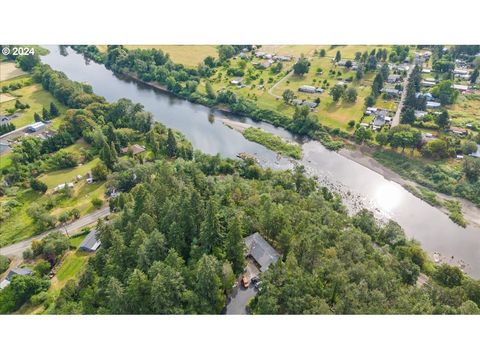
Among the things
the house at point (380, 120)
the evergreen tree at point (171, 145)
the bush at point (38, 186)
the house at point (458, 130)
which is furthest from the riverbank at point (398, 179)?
the bush at point (38, 186)

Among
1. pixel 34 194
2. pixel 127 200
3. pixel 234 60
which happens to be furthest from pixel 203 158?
pixel 234 60

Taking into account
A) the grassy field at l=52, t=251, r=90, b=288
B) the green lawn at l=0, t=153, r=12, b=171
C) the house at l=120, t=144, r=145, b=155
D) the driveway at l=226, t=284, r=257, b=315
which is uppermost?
the house at l=120, t=144, r=145, b=155

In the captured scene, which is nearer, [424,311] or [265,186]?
[424,311]

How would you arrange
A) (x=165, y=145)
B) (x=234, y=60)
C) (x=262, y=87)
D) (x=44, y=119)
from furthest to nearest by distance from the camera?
(x=234, y=60) < (x=262, y=87) < (x=44, y=119) < (x=165, y=145)

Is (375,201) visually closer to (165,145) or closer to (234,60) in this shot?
(165,145)

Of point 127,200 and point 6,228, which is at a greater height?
point 127,200

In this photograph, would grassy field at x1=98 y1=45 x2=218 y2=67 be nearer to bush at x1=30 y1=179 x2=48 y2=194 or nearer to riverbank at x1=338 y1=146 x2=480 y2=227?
riverbank at x1=338 y1=146 x2=480 y2=227

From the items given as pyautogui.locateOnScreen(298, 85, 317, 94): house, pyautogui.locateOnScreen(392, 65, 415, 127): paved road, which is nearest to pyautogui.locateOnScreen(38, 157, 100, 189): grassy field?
pyautogui.locateOnScreen(298, 85, 317, 94): house
